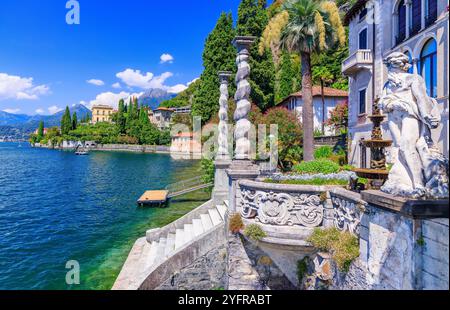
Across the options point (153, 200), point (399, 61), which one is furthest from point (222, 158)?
point (153, 200)

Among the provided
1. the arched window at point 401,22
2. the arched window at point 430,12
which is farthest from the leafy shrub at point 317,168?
the arched window at point 401,22

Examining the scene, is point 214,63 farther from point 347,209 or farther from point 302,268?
point 347,209

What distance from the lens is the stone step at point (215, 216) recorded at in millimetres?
9853

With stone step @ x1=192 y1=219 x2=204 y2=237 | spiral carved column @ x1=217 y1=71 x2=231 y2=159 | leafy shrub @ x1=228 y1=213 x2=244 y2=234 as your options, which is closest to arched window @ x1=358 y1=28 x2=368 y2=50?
spiral carved column @ x1=217 y1=71 x2=231 y2=159

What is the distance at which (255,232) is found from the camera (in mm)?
6367

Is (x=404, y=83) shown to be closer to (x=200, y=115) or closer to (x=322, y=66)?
(x=200, y=115)

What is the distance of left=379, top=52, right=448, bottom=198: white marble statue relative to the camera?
369 centimetres

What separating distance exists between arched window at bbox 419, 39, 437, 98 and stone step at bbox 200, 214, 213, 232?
1325 cm

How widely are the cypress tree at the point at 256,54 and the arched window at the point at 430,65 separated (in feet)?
51.9

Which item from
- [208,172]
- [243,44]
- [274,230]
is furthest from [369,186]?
[208,172]

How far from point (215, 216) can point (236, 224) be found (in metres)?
3.64

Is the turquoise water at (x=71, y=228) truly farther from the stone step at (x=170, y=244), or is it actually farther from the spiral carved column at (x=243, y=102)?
the spiral carved column at (x=243, y=102)

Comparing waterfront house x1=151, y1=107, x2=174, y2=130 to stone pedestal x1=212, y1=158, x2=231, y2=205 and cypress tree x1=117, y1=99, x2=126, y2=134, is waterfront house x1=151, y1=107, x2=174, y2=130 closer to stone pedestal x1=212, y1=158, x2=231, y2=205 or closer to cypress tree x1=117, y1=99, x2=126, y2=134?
cypress tree x1=117, y1=99, x2=126, y2=134
